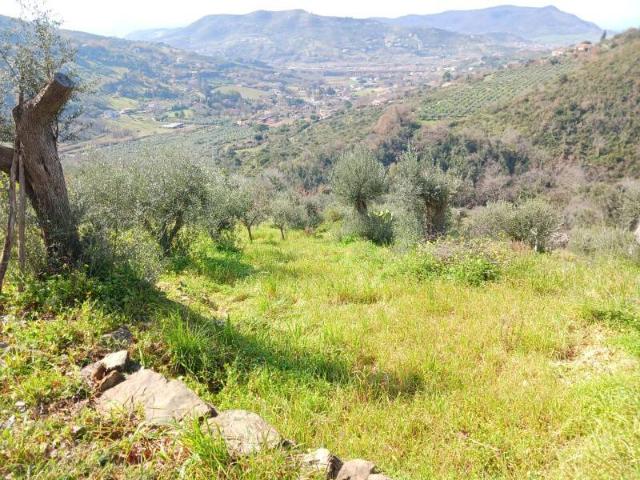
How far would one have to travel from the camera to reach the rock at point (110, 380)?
378cm

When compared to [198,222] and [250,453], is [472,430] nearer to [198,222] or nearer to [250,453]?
[250,453]

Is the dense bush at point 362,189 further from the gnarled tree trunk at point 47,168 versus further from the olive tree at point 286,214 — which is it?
the gnarled tree trunk at point 47,168

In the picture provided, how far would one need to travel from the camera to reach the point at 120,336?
4773 mm

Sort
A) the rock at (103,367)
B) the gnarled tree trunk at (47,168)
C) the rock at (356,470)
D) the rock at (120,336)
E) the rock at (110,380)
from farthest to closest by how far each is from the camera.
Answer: the gnarled tree trunk at (47,168) → the rock at (120,336) → the rock at (103,367) → the rock at (110,380) → the rock at (356,470)

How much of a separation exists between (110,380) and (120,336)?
3.41 feet

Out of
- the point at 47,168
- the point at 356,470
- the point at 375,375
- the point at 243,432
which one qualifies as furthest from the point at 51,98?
the point at 356,470

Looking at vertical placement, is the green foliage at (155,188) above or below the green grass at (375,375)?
above

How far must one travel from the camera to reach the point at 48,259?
6008 mm

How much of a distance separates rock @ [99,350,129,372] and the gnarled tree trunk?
2.72 metres

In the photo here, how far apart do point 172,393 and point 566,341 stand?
4.69 meters

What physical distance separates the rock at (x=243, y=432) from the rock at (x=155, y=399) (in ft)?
0.56

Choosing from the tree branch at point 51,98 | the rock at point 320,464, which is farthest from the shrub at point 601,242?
the tree branch at point 51,98

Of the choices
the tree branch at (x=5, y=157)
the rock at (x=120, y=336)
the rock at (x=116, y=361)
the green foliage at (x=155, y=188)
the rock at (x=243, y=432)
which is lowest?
the rock at (x=120, y=336)

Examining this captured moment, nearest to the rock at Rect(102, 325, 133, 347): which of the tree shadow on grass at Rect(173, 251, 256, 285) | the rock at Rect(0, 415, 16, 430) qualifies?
the rock at Rect(0, 415, 16, 430)
